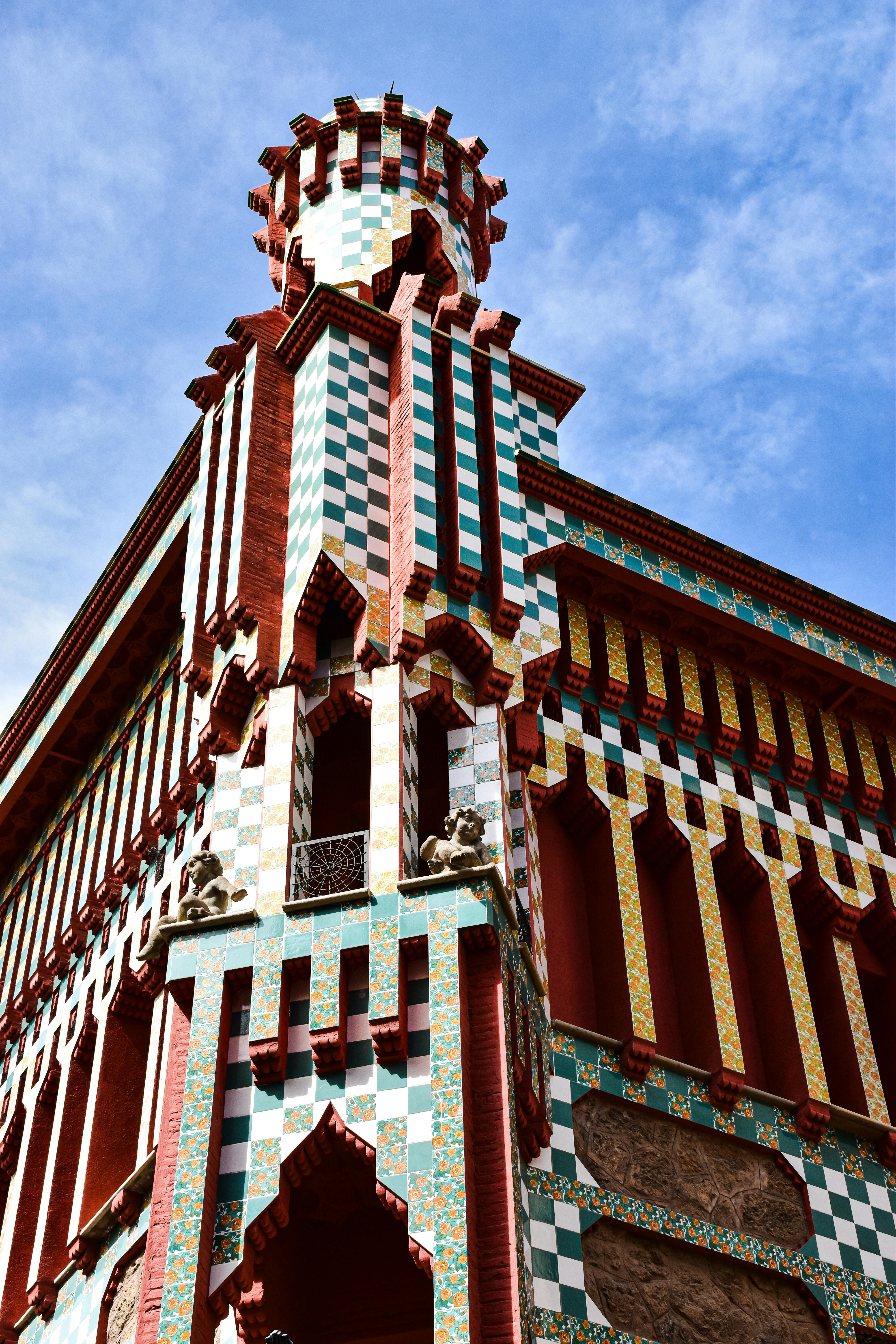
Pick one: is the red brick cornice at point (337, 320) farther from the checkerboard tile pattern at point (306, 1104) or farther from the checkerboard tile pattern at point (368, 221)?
the checkerboard tile pattern at point (306, 1104)

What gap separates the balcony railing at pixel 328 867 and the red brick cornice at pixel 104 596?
495 cm

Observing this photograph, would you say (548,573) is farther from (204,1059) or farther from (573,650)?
(204,1059)

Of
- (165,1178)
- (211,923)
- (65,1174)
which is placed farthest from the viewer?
(65,1174)

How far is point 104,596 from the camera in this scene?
16.2m

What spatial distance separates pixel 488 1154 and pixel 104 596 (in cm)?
806

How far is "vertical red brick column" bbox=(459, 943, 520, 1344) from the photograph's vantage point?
9086 millimetres

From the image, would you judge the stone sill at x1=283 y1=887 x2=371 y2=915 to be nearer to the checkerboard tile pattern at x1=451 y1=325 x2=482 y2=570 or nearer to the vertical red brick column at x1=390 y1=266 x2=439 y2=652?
the vertical red brick column at x1=390 y1=266 x2=439 y2=652

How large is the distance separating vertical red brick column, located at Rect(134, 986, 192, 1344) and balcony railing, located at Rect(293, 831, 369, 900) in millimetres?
936

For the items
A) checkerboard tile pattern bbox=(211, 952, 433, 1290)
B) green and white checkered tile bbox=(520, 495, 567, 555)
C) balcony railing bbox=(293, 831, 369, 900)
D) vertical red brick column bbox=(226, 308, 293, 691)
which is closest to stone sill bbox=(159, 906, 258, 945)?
balcony railing bbox=(293, 831, 369, 900)

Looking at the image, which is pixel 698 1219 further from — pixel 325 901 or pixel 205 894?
pixel 205 894

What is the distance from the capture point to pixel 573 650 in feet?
45.8

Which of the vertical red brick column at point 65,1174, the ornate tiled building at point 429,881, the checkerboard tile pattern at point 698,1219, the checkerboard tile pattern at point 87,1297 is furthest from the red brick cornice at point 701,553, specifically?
the checkerboard tile pattern at point 87,1297

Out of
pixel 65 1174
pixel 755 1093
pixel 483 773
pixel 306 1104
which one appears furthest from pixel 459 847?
pixel 65 1174

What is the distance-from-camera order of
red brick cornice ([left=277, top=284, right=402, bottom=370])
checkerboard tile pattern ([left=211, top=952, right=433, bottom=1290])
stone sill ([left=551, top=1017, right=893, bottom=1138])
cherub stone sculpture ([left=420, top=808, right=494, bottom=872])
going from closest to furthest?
1. checkerboard tile pattern ([left=211, top=952, right=433, bottom=1290])
2. cherub stone sculpture ([left=420, top=808, right=494, bottom=872])
3. stone sill ([left=551, top=1017, right=893, bottom=1138])
4. red brick cornice ([left=277, top=284, right=402, bottom=370])
